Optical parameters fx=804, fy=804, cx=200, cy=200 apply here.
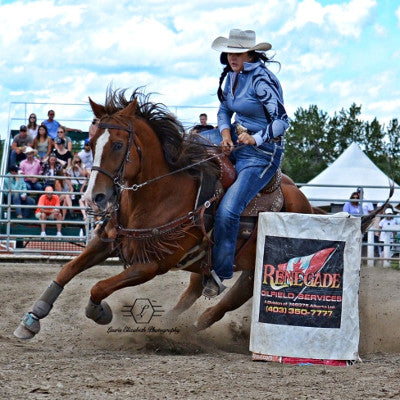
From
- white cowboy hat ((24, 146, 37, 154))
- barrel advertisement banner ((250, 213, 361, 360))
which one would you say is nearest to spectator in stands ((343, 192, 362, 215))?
white cowboy hat ((24, 146, 37, 154))

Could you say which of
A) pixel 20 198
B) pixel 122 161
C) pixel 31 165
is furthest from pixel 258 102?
pixel 31 165

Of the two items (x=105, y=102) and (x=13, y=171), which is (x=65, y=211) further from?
(x=105, y=102)

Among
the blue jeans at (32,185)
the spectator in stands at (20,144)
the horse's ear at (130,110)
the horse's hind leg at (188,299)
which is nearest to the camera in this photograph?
the horse's ear at (130,110)

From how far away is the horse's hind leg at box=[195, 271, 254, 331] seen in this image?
7.05 metres

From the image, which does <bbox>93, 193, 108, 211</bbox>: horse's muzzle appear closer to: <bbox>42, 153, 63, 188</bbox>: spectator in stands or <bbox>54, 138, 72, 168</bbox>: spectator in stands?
<bbox>42, 153, 63, 188</bbox>: spectator in stands

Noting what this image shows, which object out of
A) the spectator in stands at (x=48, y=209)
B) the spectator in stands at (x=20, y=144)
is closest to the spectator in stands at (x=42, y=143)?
the spectator in stands at (x=20, y=144)

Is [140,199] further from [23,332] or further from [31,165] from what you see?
[31,165]

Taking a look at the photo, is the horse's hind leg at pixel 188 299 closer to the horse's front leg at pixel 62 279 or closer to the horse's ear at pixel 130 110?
the horse's front leg at pixel 62 279

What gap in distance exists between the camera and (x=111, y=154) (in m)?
5.64

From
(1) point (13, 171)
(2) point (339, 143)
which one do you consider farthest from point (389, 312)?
(2) point (339, 143)

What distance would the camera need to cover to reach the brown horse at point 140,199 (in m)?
5.78

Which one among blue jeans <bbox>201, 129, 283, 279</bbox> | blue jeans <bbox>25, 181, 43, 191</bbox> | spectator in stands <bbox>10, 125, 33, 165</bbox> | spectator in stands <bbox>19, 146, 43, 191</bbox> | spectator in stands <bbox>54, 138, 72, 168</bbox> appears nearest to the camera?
blue jeans <bbox>201, 129, 283, 279</bbox>

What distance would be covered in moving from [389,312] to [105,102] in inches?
143

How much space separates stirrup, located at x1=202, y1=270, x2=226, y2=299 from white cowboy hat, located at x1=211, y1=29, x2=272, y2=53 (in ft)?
5.93
